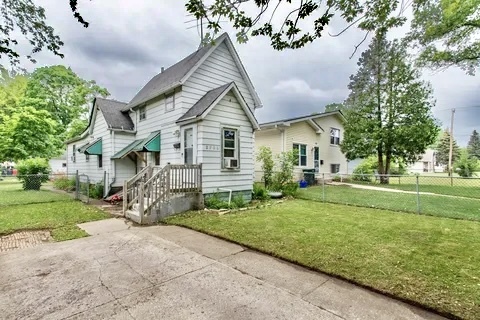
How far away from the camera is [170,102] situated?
9.41m

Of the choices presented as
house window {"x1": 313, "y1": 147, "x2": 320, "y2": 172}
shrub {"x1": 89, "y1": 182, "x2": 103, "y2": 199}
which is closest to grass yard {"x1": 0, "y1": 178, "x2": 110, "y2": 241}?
shrub {"x1": 89, "y1": 182, "x2": 103, "y2": 199}

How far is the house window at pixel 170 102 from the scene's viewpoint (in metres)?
9.26

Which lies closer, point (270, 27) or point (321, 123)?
point (270, 27)

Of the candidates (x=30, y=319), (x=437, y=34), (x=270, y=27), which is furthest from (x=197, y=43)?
(x=437, y=34)

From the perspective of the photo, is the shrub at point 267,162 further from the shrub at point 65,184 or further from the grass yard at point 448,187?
the shrub at point 65,184

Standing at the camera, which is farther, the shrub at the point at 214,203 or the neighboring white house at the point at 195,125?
the neighboring white house at the point at 195,125

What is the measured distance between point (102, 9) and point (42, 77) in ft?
94.5

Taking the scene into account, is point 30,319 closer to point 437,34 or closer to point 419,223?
point 419,223

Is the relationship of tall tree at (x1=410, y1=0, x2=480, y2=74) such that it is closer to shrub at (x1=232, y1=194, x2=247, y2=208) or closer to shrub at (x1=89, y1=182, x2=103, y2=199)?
shrub at (x1=232, y1=194, x2=247, y2=208)

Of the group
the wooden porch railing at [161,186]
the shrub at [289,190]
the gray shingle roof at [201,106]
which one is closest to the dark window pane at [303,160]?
the shrub at [289,190]

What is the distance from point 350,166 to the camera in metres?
21.3

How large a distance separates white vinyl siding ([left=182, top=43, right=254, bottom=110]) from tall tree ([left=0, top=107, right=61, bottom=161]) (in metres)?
14.1

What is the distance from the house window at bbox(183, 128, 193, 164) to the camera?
8.47 meters

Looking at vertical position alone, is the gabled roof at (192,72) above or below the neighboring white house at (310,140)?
above
